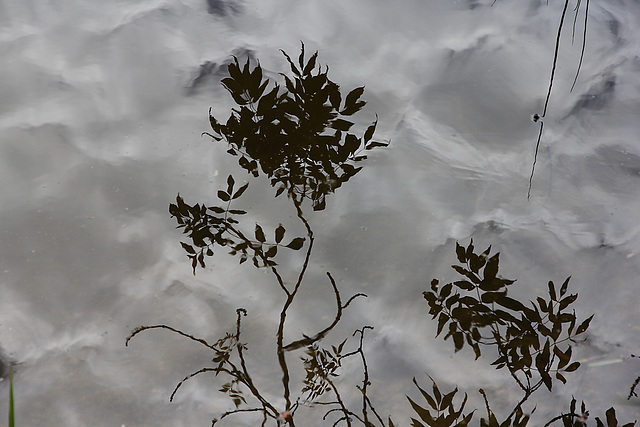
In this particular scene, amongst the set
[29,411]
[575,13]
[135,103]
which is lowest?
[29,411]

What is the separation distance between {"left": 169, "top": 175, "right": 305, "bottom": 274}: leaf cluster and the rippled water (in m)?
0.04

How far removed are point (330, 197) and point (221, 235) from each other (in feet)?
1.11

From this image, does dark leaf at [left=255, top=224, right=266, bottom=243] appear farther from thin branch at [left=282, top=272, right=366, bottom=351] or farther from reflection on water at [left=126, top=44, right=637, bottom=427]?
thin branch at [left=282, top=272, right=366, bottom=351]

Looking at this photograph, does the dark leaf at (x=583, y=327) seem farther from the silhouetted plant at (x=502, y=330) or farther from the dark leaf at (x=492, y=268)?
the dark leaf at (x=492, y=268)

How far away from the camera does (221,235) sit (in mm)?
1495

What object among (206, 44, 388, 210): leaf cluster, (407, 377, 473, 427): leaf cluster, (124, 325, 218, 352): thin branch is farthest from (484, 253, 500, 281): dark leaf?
(124, 325, 218, 352): thin branch

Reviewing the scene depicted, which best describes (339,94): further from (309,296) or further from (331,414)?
(331,414)

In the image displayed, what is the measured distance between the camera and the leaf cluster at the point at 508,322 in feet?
4.24

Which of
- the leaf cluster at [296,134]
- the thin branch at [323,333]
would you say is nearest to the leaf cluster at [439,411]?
the thin branch at [323,333]

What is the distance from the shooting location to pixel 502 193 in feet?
5.39

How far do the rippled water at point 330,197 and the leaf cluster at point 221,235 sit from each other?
36mm

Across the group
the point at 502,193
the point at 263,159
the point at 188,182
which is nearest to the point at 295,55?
the point at 263,159

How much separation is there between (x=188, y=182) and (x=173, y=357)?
551 millimetres

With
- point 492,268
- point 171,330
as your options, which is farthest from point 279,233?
point 492,268
